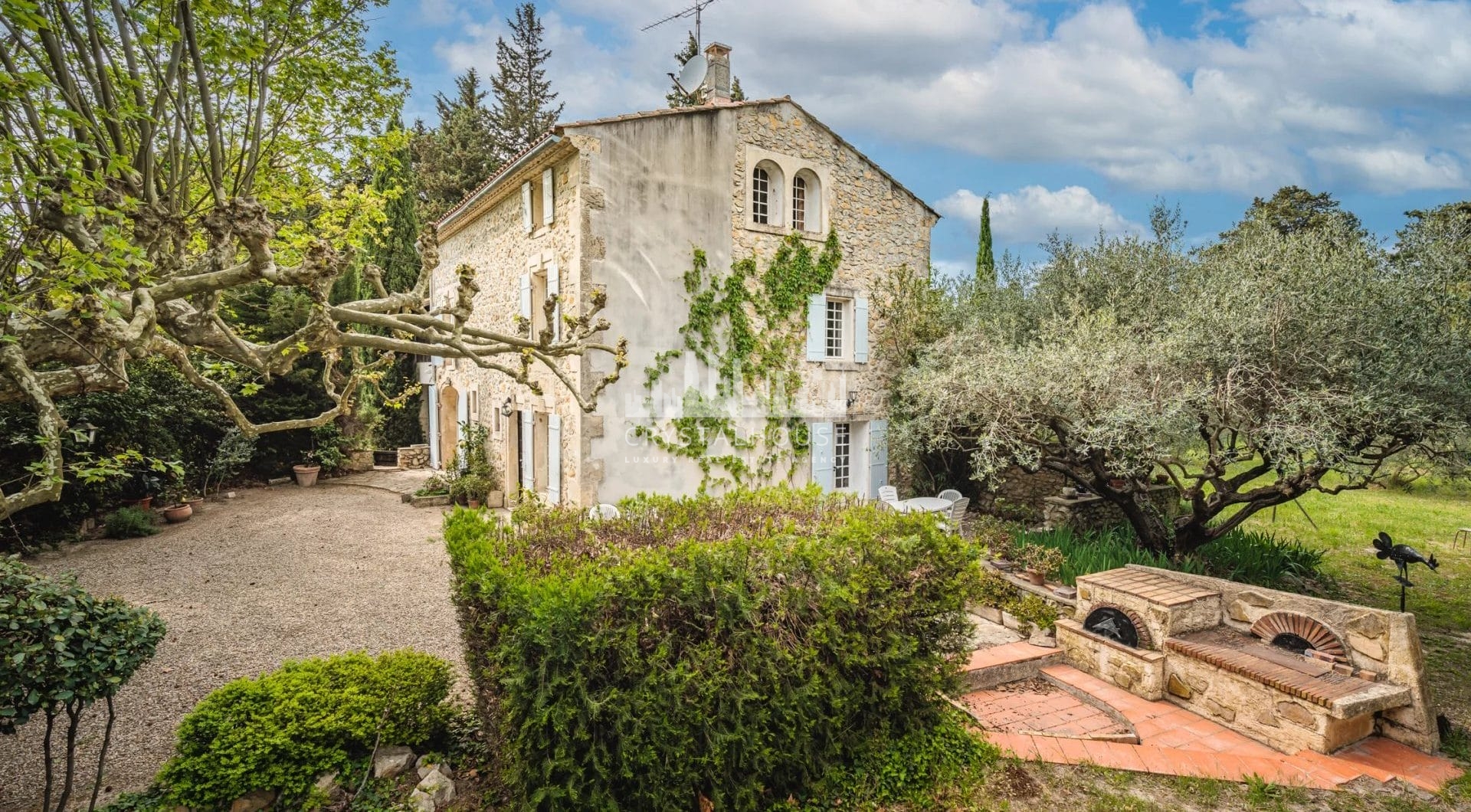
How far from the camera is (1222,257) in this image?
9867 millimetres

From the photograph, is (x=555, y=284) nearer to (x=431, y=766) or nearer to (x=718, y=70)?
(x=718, y=70)

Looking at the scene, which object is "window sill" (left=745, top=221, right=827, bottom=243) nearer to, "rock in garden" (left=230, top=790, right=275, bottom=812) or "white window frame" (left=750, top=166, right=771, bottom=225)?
"white window frame" (left=750, top=166, right=771, bottom=225)

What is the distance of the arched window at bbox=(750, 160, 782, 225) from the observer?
11.7 m

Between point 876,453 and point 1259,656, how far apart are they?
25.5ft

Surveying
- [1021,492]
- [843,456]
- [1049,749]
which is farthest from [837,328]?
[1049,749]

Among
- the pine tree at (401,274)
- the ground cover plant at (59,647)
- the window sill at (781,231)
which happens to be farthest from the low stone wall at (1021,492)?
the pine tree at (401,274)

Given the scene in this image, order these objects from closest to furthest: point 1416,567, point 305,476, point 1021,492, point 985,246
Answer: point 1416,567
point 1021,492
point 305,476
point 985,246

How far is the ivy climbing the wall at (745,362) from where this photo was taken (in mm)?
10750

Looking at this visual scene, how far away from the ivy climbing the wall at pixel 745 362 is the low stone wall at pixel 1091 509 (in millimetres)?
4415

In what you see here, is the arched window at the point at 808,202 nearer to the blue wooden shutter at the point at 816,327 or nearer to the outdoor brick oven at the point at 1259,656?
the blue wooden shutter at the point at 816,327

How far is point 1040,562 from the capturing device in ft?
25.8

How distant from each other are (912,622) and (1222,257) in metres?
9.16

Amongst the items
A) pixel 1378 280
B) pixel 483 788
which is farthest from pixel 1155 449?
pixel 483 788

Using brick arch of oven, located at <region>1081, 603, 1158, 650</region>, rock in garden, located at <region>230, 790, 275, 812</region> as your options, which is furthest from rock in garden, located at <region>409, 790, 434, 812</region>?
brick arch of oven, located at <region>1081, 603, 1158, 650</region>
